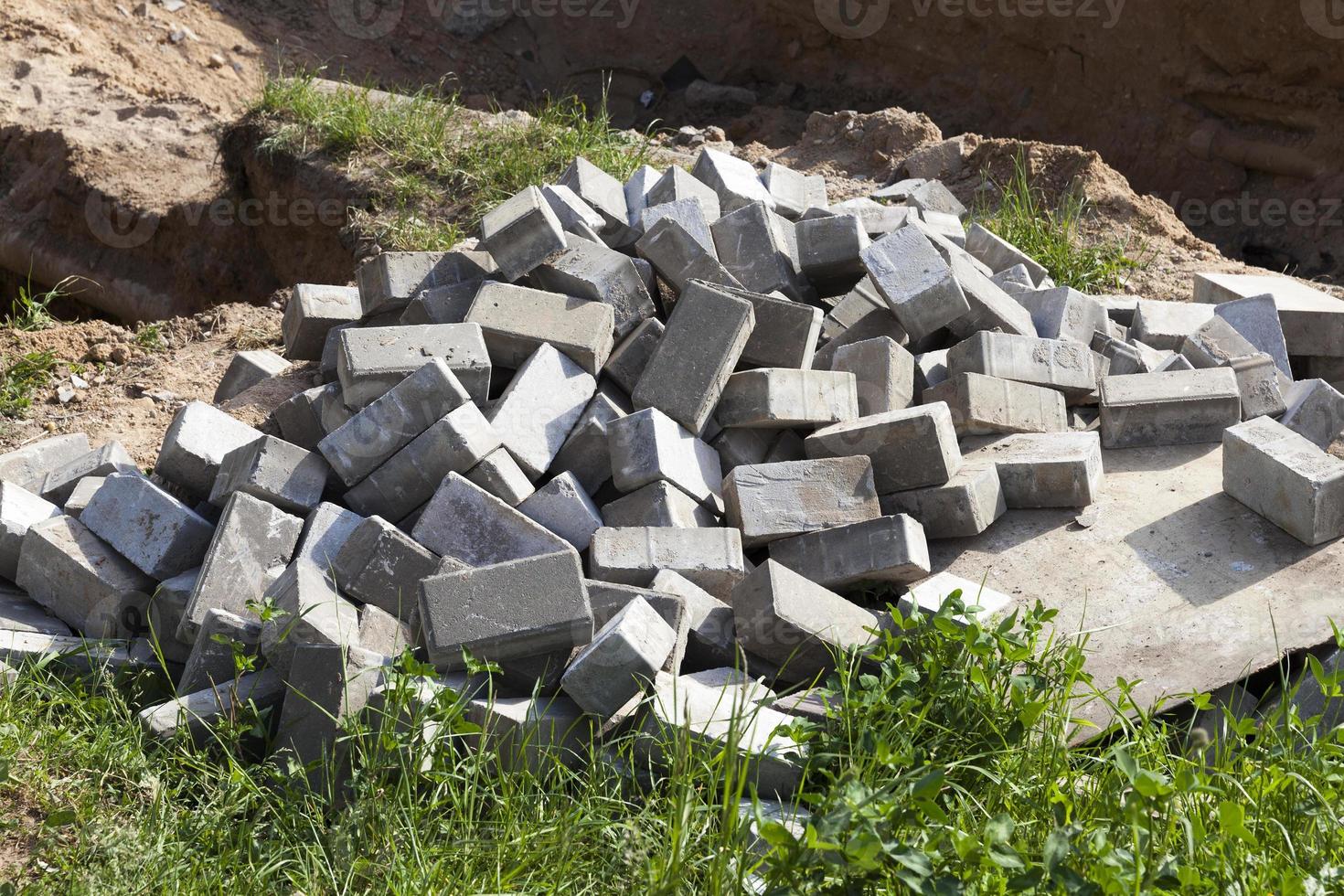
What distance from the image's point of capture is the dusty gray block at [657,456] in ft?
12.3

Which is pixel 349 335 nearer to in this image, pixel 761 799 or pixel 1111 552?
pixel 761 799

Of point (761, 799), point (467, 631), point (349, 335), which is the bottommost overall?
point (761, 799)

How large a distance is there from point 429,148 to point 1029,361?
419 centimetres

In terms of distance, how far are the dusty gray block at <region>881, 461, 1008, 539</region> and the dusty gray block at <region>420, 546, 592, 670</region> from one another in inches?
47.0

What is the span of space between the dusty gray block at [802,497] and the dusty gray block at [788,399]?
0.27m

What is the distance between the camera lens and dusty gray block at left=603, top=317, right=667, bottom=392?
4184 mm

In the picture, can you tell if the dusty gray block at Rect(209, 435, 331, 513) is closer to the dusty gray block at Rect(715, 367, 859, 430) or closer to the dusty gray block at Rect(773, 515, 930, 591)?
the dusty gray block at Rect(715, 367, 859, 430)

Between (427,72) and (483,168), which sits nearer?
(483,168)

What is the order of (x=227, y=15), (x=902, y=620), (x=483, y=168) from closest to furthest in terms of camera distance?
(x=902, y=620) < (x=483, y=168) < (x=227, y=15)

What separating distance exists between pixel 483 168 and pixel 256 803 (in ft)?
14.8

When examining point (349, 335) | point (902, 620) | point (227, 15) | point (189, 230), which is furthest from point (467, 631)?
point (227, 15)

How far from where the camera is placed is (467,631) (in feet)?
10.1

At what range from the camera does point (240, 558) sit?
11.6 ft

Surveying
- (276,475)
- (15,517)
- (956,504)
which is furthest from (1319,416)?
(15,517)
